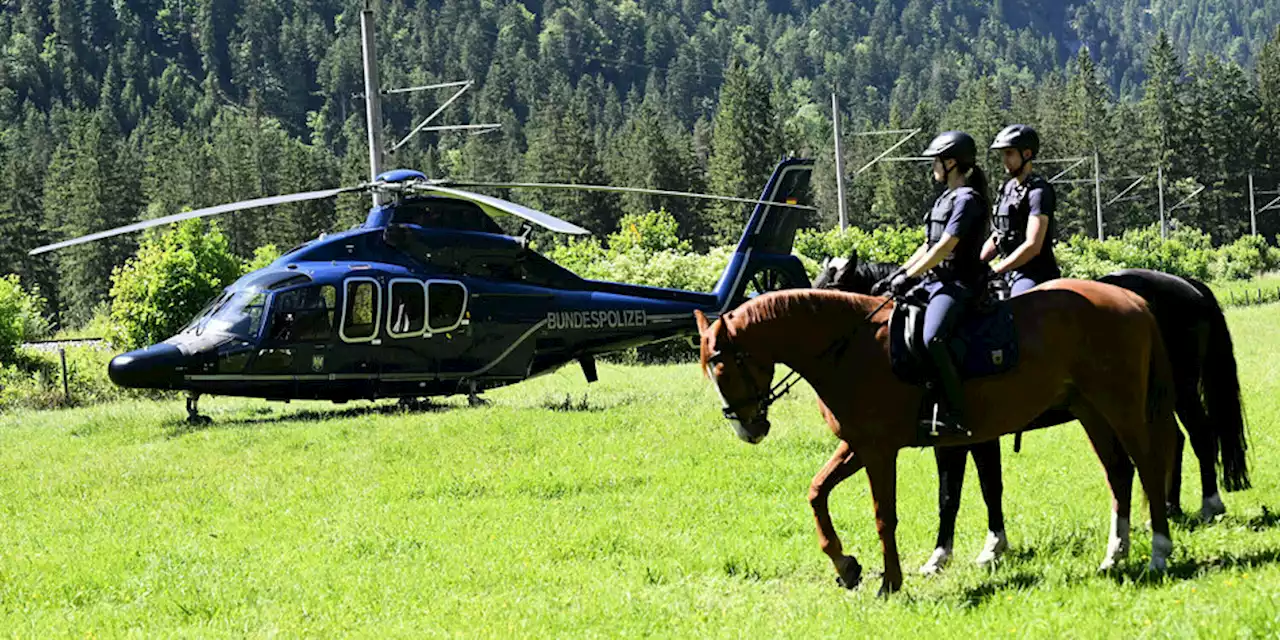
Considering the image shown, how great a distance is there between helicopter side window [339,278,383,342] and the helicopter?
0.5 inches

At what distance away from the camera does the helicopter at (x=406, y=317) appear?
15.9m

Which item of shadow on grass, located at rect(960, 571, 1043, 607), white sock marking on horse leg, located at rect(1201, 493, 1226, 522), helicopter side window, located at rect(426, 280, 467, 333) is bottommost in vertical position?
helicopter side window, located at rect(426, 280, 467, 333)

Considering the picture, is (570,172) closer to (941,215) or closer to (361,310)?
(361,310)

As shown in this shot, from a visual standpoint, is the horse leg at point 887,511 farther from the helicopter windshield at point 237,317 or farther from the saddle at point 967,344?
the helicopter windshield at point 237,317

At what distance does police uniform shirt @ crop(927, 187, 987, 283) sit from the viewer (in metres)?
6.98

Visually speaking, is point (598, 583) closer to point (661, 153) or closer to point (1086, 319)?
point (1086, 319)

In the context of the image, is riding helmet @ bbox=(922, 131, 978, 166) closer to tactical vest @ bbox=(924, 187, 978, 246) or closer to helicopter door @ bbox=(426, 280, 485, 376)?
tactical vest @ bbox=(924, 187, 978, 246)

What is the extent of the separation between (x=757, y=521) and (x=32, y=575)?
5.22 m

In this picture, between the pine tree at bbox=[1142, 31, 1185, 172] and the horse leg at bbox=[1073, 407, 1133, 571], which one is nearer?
the horse leg at bbox=[1073, 407, 1133, 571]

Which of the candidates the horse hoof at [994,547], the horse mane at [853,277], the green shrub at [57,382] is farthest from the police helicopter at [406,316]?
the green shrub at [57,382]

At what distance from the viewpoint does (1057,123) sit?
9875 cm

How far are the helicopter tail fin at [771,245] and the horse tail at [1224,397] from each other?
10721 millimetres

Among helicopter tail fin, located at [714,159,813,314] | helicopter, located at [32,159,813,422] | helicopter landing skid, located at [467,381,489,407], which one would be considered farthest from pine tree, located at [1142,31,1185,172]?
helicopter landing skid, located at [467,381,489,407]

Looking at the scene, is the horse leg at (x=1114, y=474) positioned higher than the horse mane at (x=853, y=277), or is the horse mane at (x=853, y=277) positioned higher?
the horse mane at (x=853, y=277)
